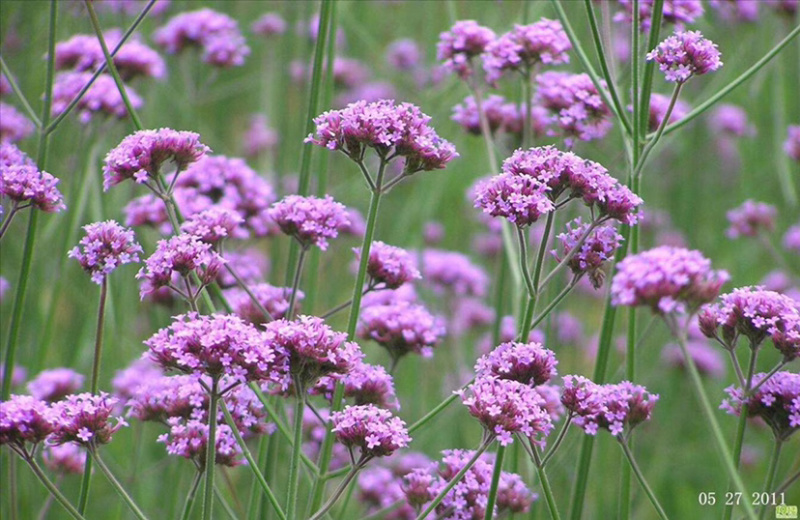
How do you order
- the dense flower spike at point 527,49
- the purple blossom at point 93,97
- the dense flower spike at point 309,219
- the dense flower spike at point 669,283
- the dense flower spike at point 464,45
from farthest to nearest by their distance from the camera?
the purple blossom at point 93,97 < the dense flower spike at point 464,45 < the dense flower spike at point 527,49 < the dense flower spike at point 309,219 < the dense flower spike at point 669,283

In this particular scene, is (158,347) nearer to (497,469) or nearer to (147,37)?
(497,469)

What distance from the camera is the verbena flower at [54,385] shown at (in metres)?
2.34

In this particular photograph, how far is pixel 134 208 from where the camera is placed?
229 cm

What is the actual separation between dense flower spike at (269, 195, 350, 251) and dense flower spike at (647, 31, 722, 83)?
69cm

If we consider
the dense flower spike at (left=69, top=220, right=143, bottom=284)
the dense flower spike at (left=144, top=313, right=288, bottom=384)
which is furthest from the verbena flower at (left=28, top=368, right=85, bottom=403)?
the dense flower spike at (left=144, top=313, right=288, bottom=384)

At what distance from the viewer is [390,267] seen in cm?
191

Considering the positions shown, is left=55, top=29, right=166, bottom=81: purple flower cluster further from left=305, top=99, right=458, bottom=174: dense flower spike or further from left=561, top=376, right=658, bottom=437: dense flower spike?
left=561, top=376, right=658, bottom=437: dense flower spike

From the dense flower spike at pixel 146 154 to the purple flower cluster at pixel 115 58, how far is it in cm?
101

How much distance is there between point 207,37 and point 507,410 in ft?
6.71

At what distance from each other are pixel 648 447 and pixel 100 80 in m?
2.61

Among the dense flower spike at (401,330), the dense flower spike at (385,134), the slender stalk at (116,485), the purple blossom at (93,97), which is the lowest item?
the slender stalk at (116,485)

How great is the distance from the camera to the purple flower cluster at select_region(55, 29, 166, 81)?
263cm

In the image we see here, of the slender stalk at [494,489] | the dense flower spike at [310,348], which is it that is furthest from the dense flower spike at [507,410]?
the dense flower spike at [310,348]

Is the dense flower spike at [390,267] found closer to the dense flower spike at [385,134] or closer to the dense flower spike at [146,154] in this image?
the dense flower spike at [385,134]
